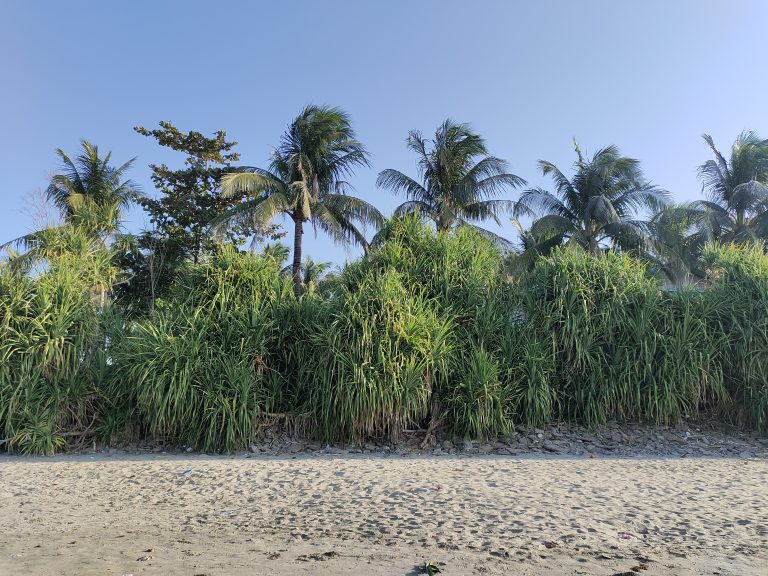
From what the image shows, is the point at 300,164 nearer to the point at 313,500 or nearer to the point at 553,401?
the point at 553,401

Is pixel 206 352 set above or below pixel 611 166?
below

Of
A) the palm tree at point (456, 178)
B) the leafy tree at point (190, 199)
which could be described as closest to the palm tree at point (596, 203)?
the palm tree at point (456, 178)

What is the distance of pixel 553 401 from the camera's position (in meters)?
9.09

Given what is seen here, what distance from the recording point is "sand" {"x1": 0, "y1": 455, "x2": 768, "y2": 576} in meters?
3.55

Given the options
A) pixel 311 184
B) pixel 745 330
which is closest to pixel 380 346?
pixel 745 330

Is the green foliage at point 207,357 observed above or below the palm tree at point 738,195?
below

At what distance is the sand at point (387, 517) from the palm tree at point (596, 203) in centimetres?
1241

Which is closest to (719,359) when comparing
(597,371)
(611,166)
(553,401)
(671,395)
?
(671,395)

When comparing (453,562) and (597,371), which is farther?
(597,371)

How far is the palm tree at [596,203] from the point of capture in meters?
18.5

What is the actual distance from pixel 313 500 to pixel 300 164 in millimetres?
15348

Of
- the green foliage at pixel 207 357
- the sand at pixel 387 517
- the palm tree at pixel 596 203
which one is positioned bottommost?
the sand at pixel 387 517

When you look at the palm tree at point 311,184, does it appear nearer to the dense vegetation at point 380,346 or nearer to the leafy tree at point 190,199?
the leafy tree at point 190,199

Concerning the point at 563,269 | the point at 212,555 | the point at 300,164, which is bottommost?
the point at 212,555
